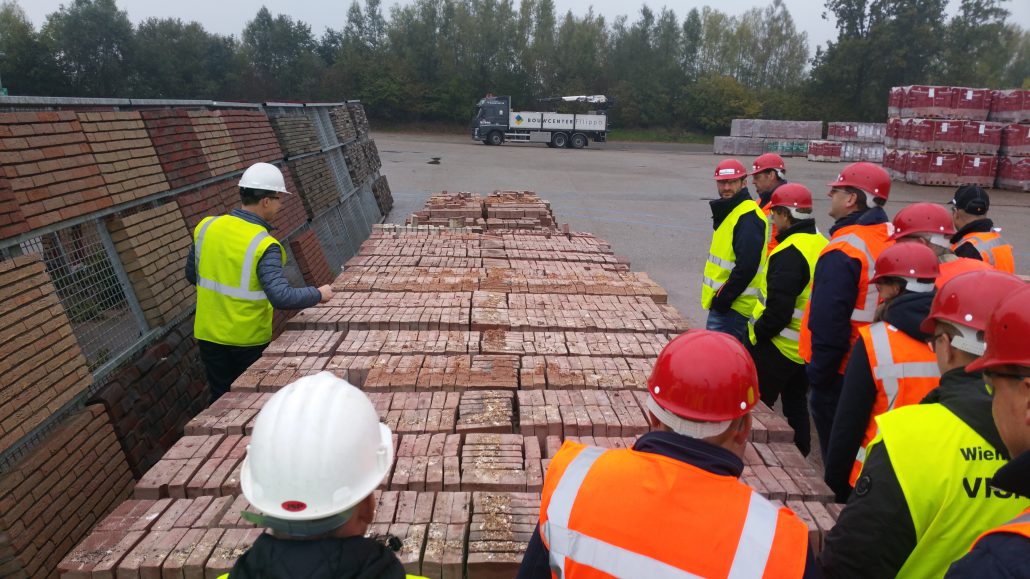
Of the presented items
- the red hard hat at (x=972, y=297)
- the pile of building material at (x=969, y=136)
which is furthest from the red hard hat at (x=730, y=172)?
the pile of building material at (x=969, y=136)

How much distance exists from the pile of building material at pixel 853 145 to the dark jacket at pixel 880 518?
41.0m

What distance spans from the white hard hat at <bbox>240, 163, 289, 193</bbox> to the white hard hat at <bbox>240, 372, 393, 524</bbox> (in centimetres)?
326

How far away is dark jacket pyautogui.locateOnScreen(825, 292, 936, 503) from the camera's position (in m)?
3.16

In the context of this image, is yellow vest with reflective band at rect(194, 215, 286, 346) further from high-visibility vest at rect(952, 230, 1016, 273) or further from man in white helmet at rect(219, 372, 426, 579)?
high-visibility vest at rect(952, 230, 1016, 273)

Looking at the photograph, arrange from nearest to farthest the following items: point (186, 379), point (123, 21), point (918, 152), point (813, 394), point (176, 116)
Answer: point (813, 394)
point (186, 379)
point (176, 116)
point (918, 152)
point (123, 21)

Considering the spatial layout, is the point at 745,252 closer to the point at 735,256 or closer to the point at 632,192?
the point at 735,256

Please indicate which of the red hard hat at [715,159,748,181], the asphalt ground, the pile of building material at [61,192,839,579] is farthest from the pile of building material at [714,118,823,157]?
the pile of building material at [61,192,839,579]

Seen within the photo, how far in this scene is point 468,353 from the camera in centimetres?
446

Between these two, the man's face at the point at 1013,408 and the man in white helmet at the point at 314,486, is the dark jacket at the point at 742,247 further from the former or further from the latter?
the man in white helmet at the point at 314,486

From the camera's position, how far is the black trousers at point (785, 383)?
5277mm

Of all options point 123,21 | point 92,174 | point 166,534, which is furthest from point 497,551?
point 123,21

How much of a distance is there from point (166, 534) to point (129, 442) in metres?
2.04

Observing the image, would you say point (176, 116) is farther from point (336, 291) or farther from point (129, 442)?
point (129, 442)

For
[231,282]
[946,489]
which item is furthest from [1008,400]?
[231,282]
